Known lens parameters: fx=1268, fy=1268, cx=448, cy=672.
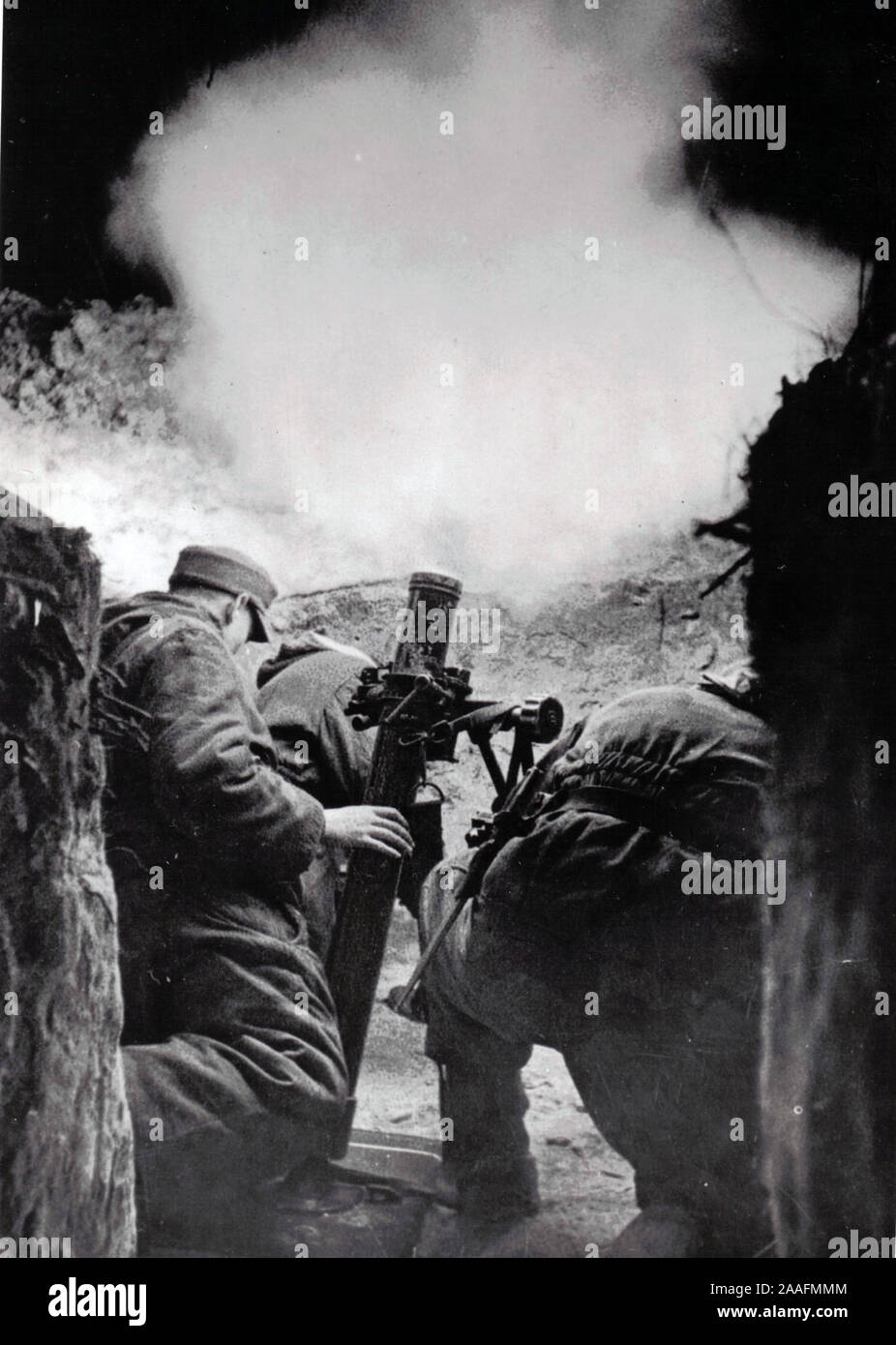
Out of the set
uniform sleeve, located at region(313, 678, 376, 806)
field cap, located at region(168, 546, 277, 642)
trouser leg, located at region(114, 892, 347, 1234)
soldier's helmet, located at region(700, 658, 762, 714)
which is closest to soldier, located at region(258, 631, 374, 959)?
uniform sleeve, located at region(313, 678, 376, 806)

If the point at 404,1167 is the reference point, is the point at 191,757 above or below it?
→ above

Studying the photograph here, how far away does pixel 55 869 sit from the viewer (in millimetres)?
3209

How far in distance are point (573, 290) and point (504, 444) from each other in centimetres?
47

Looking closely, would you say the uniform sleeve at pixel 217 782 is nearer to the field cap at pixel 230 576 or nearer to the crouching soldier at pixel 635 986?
the field cap at pixel 230 576

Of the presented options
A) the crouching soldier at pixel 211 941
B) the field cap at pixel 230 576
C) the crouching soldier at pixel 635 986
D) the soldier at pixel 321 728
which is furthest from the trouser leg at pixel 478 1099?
the field cap at pixel 230 576

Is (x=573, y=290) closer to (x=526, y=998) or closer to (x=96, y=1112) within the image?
(x=526, y=998)

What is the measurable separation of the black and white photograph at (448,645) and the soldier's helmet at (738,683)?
11mm

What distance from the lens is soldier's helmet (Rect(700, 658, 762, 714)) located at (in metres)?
3.33

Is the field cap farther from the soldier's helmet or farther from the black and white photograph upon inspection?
the soldier's helmet

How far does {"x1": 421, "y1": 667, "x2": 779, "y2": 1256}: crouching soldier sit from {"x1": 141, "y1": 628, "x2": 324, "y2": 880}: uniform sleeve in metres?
0.50

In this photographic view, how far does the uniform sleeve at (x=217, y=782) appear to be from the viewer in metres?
3.25

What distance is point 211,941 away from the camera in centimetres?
324
